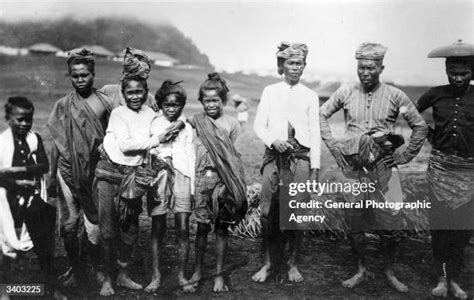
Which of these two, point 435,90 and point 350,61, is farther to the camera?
point 350,61

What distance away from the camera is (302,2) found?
474 centimetres

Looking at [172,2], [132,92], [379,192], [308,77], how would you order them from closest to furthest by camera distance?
[132,92]
[379,192]
[172,2]
[308,77]

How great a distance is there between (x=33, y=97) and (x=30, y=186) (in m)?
1.09

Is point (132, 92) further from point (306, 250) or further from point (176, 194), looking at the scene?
point (306, 250)

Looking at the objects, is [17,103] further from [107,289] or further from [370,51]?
[370,51]

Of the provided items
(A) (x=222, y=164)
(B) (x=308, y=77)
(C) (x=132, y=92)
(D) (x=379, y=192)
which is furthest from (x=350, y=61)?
(C) (x=132, y=92)

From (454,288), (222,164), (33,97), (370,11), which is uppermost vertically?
(370,11)

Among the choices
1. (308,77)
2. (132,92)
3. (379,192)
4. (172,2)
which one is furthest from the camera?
(308,77)

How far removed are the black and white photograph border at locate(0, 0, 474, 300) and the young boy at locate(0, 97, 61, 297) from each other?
4 cm

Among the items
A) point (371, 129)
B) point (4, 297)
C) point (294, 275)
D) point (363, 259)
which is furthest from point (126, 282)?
point (371, 129)

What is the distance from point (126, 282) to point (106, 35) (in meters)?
2.55

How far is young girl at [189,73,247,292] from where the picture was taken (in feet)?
13.4

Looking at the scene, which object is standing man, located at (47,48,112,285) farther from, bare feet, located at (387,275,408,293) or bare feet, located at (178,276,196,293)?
bare feet, located at (387,275,408,293)

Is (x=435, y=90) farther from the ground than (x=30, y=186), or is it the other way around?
(x=435, y=90)
